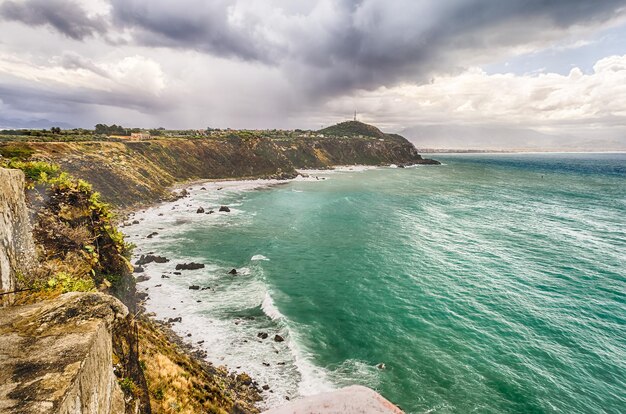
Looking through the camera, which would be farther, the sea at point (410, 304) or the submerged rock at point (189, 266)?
the submerged rock at point (189, 266)

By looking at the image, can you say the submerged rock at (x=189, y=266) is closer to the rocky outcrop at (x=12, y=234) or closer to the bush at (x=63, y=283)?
the bush at (x=63, y=283)

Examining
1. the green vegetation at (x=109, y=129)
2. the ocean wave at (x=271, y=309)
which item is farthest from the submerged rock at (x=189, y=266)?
the green vegetation at (x=109, y=129)

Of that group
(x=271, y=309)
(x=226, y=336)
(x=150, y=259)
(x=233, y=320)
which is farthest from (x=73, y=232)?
(x=150, y=259)

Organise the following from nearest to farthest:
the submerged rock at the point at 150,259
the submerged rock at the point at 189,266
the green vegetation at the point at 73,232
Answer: the green vegetation at the point at 73,232 < the submerged rock at the point at 189,266 < the submerged rock at the point at 150,259

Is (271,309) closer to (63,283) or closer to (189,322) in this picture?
(189,322)

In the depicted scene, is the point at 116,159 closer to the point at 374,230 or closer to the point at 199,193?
the point at 199,193

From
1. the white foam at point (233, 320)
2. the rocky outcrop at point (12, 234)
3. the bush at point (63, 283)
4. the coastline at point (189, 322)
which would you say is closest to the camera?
the rocky outcrop at point (12, 234)
